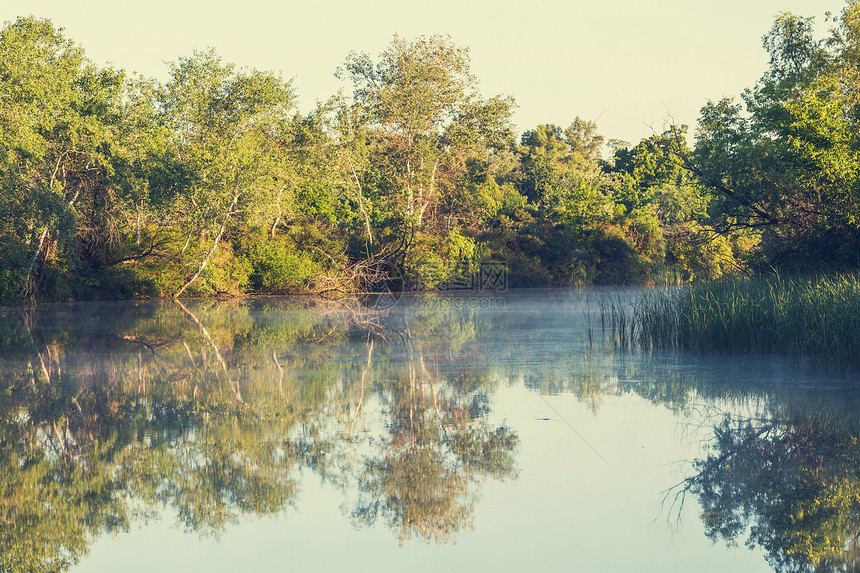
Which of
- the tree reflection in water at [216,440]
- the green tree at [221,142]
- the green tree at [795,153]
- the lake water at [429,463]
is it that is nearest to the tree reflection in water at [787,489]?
the lake water at [429,463]

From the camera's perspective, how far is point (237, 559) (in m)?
4.59

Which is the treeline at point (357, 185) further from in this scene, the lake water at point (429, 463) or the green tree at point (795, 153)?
the lake water at point (429, 463)

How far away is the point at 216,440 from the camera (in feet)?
24.2

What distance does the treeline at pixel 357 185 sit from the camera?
21094mm

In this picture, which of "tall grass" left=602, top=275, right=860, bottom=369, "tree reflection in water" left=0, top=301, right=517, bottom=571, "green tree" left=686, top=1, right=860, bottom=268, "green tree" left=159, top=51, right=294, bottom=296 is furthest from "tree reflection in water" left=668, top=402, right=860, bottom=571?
"green tree" left=159, top=51, right=294, bottom=296

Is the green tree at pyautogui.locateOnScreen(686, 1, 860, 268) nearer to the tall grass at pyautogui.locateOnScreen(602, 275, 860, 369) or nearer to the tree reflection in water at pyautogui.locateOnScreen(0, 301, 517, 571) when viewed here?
the tall grass at pyautogui.locateOnScreen(602, 275, 860, 369)

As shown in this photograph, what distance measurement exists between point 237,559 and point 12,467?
3000mm

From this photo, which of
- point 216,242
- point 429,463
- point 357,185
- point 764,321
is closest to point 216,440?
point 429,463

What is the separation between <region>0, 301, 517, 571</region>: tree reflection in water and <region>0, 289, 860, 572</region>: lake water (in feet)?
0.09

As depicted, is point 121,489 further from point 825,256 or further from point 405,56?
point 405,56

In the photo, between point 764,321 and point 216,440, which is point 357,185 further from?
point 216,440

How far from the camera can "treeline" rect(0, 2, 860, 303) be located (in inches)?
830

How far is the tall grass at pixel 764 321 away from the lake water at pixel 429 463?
51 centimetres

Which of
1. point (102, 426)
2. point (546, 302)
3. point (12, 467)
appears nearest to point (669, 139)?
point (546, 302)
